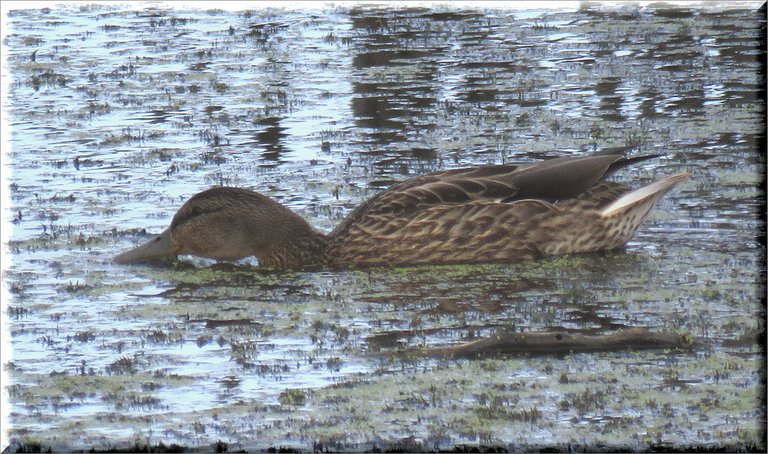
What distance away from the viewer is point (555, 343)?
757cm

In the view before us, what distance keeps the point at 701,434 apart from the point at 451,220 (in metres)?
3.63

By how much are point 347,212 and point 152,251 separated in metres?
1.65

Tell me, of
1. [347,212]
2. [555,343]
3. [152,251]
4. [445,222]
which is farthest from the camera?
[347,212]

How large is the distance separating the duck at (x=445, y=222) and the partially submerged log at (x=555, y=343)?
2208 mm

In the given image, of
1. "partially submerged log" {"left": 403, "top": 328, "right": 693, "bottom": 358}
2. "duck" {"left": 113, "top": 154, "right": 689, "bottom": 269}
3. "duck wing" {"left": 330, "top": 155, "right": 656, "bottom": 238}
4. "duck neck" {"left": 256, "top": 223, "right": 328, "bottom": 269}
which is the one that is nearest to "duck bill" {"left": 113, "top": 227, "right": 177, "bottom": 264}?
"duck" {"left": 113, "top": 154, "right": 689, "bottom": 269}

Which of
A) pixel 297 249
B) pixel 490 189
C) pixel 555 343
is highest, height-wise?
pixel 490 189

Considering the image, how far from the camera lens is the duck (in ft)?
32.1

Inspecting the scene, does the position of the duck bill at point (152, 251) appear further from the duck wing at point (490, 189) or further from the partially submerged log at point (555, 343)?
the partially submerged log at point (555, 343)

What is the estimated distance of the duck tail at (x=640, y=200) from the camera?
984 centimetres

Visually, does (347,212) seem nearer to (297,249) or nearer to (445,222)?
(297,249)

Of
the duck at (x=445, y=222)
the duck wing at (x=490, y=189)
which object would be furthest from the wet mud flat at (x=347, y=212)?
the duck wing at (x=490, y=189)

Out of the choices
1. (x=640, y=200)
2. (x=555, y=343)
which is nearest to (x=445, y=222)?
(x=640, y=200)

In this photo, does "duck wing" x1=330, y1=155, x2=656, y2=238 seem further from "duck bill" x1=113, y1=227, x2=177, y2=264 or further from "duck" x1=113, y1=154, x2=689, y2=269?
"duck bill" x1=113, y1=227, x2=177, y2=264

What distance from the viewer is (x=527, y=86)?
48.2 feet
